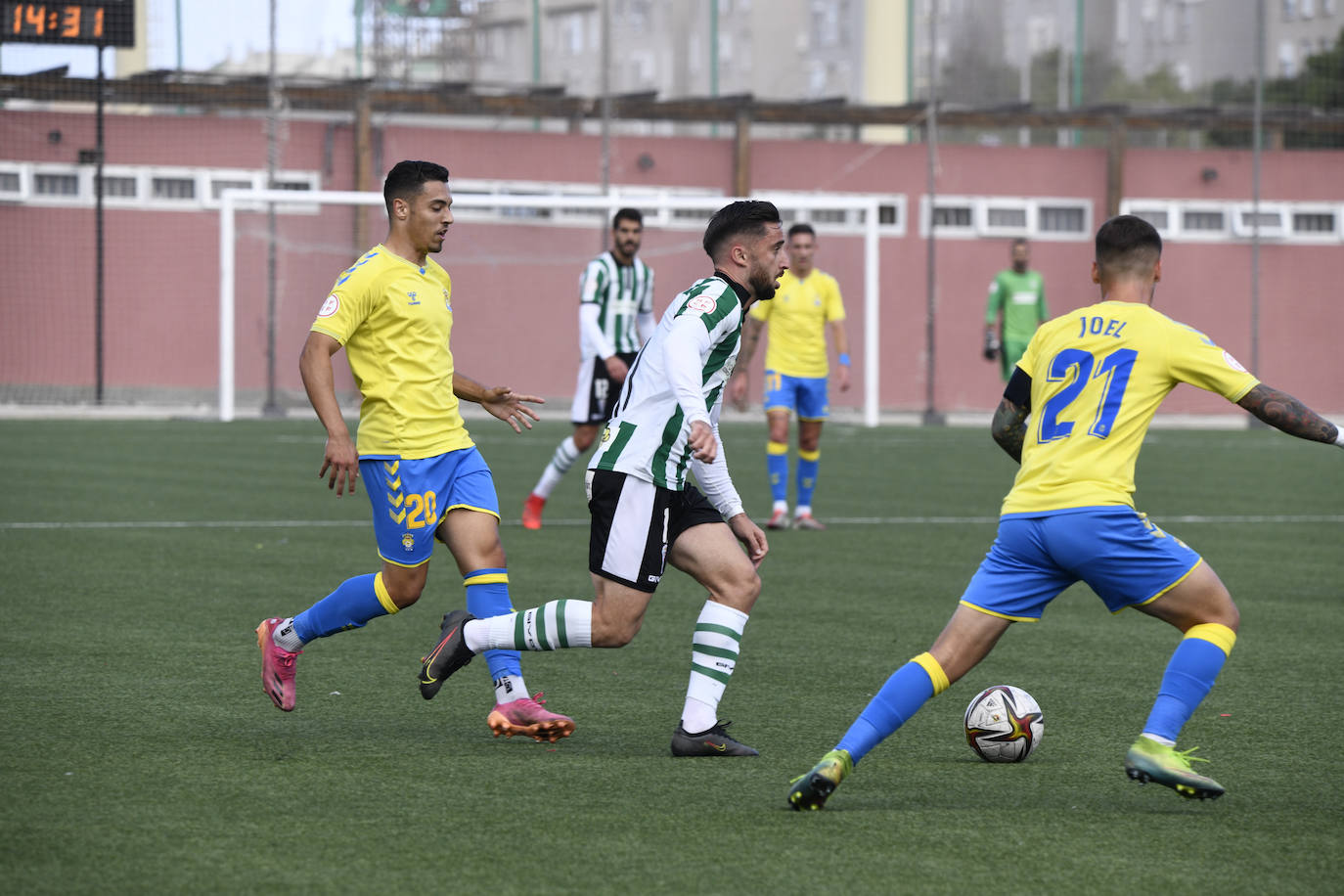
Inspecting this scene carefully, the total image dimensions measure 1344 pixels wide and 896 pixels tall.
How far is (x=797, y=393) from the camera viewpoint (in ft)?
41.3

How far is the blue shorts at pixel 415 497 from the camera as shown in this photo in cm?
555

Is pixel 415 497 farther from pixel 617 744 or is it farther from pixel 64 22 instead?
pixel 64 22

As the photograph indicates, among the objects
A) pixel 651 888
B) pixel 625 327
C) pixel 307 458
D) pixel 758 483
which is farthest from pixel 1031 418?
pixel 307 458

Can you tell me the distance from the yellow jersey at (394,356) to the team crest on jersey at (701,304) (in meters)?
0.99

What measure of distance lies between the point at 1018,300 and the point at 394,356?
13.8 meters

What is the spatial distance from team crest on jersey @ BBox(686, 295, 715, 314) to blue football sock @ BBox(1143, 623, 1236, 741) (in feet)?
5.46

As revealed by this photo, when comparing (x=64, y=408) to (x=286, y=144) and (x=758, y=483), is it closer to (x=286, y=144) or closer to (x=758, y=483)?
(x=286, y=144)

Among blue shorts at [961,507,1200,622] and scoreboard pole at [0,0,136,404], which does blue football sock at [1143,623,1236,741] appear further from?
scoreboard pole at [0,0,136,404]

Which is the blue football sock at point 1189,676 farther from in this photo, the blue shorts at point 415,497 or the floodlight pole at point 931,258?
the floodlight pole at point 931,258

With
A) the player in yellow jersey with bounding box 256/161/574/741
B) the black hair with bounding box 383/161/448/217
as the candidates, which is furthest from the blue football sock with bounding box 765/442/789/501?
the black hair with bounding box 383/161/448/217

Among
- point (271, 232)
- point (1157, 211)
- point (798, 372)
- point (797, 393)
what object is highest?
point (1157, 211)

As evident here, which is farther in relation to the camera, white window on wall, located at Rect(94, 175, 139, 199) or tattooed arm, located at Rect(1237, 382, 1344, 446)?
white window on wall, located at Rect(94, 175, 139, 199)

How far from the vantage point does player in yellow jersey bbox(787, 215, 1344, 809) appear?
4.47m

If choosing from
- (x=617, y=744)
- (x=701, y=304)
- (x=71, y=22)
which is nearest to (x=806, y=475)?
(x=617, y=744)
